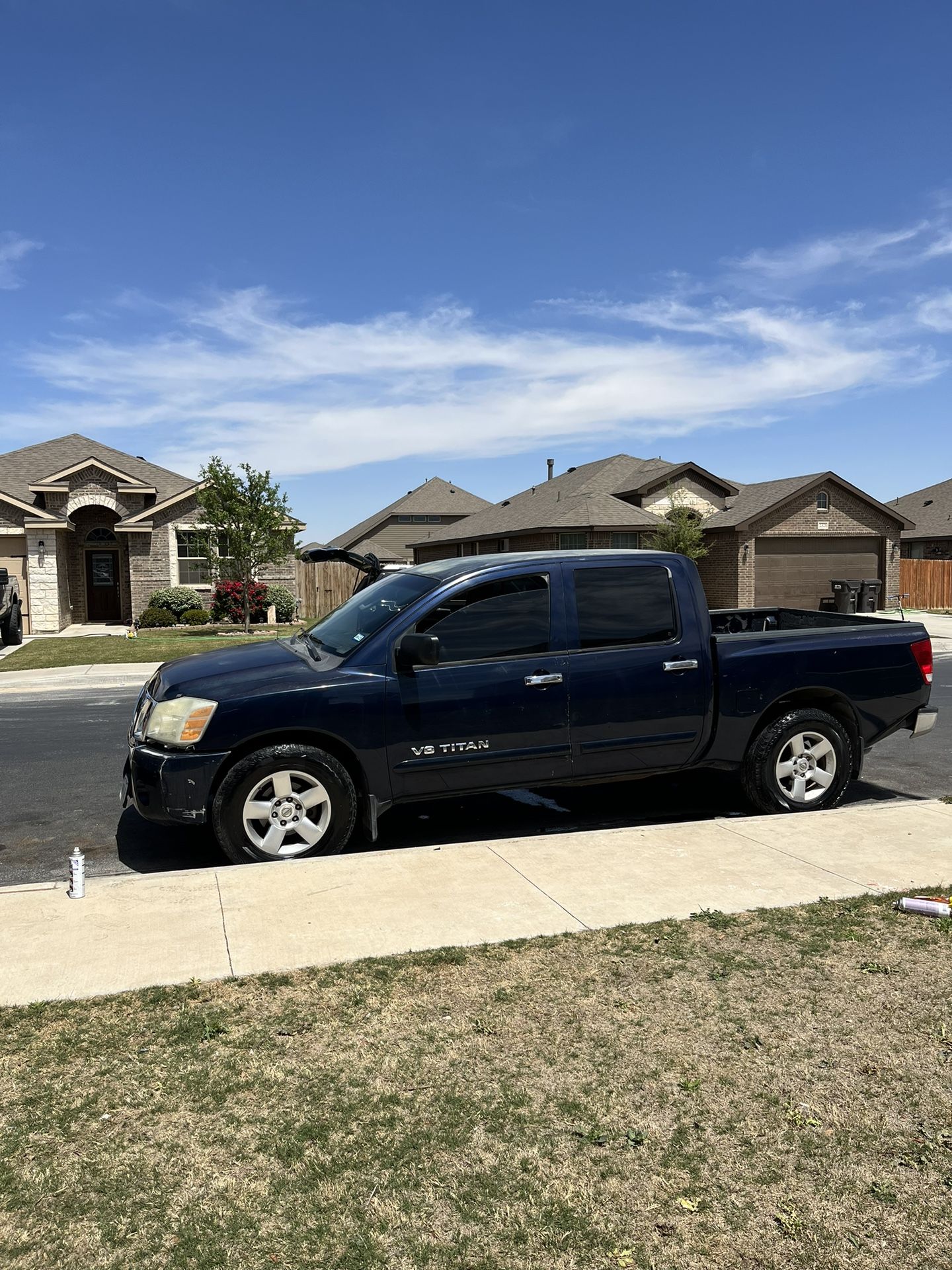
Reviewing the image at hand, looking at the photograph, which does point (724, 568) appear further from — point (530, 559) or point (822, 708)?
point (530, 559)

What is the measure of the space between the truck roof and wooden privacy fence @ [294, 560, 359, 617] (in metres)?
27.7

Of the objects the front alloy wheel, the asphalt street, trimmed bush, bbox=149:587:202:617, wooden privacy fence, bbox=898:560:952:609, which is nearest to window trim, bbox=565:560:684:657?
the asphalt street

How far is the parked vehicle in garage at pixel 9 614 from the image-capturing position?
2411 cm

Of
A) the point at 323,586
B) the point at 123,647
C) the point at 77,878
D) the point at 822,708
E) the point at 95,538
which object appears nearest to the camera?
the point at 77,878

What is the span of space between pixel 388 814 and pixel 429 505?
54.4 m

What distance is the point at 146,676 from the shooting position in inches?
677

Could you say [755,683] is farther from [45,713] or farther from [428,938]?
[45,713]

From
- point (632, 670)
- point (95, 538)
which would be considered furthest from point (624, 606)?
point (95, 538)

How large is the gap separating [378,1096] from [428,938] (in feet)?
4.45

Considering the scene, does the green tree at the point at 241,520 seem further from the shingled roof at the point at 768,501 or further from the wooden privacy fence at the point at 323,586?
the shingled roof at the point at 768,501

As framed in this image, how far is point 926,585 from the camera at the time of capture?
127 feet

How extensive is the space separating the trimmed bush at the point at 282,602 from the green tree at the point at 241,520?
2689 millimetres

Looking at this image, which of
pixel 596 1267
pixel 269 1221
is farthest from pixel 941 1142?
pixel 269 1221

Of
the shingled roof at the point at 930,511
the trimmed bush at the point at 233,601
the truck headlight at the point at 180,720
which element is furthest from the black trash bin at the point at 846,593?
the truck headlight at the point at 180,720
